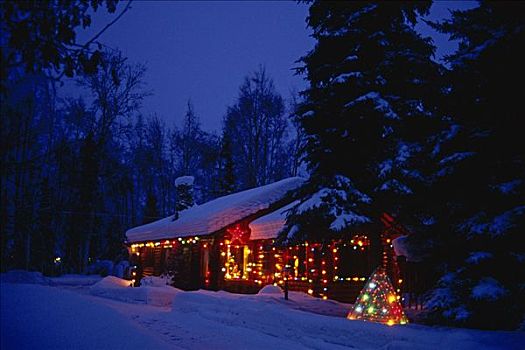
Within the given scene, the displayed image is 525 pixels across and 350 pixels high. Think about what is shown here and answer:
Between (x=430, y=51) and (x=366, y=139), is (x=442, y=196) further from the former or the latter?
(x=430, y=51)

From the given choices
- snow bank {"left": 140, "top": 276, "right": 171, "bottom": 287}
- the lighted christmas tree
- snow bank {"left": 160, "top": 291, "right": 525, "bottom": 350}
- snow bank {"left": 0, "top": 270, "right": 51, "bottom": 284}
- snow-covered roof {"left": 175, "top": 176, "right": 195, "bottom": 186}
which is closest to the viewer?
snow bank {"left": 160, "top": 291, "right": 525, "bottom": 350}

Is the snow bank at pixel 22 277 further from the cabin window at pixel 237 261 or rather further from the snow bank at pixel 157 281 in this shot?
the cabin window at pixel 237 261

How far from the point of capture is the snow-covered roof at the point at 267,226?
1984cm

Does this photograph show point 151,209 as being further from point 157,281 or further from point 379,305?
point 379,305

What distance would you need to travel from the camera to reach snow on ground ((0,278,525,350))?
720 cm

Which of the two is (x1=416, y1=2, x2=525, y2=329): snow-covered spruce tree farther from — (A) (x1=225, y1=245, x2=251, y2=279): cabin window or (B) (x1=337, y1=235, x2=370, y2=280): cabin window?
(A) (x1=225, y1=245, x2=251, y2=279): cabin window

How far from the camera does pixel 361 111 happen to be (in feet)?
48.6

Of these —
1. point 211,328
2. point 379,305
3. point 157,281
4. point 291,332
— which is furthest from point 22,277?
point 379,305

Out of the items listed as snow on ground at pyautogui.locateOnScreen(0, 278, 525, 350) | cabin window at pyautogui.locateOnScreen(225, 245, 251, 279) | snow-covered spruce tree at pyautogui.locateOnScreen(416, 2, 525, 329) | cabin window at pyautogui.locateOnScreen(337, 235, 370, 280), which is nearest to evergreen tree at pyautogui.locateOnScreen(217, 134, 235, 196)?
cabin window at pyautogui.locateOnScreen(225, 245, 251, 279)

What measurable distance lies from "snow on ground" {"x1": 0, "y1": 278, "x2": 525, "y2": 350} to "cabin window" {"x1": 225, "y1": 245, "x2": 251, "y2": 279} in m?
7.63

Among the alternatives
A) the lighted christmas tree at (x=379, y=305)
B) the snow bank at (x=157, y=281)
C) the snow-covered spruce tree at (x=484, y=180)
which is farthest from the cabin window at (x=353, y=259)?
the snow bank at (x=157, y=281)

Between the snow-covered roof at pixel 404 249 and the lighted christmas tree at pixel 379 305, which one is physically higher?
the snow-covered roof at pixel 404 249

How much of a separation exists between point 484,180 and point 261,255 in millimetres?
13757

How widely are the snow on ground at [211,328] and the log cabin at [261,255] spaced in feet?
10.0
